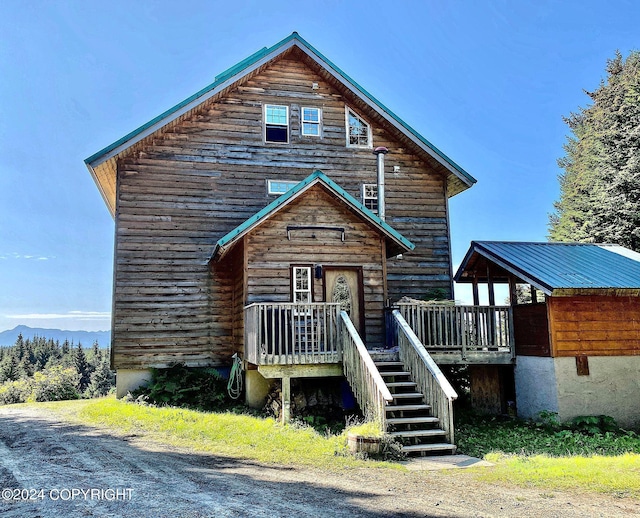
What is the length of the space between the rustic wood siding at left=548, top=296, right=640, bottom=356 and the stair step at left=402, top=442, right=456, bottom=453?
14.4 ft

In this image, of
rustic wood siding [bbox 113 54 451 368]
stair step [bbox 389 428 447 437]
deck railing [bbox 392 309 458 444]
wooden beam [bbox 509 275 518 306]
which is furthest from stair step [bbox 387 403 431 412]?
rustic wood siding [bbox 113 54 451 368]

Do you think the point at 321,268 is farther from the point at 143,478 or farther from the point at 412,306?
the point at 143,478

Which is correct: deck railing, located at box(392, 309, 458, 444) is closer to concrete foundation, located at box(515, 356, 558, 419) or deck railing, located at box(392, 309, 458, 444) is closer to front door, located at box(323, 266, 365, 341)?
front door, located at box(323, 266, 365, 341)

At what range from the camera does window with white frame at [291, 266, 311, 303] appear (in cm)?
1389

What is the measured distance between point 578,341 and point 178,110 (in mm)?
12806

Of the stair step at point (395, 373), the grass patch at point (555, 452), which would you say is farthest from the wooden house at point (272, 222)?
the grass patch at point (555, 452)

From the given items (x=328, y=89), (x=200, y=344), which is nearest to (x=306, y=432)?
(x=200, y=344)

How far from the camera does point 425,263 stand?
17984mm

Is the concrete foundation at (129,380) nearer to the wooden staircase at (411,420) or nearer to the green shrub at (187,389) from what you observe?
the green shrub at (187,389)

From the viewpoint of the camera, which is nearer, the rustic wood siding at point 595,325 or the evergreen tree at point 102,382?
the rustic wood siding at point 595,325

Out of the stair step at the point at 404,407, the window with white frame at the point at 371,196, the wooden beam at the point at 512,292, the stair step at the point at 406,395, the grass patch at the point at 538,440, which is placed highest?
the window with white frame at the point at 371,196

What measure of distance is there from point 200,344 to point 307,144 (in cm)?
733

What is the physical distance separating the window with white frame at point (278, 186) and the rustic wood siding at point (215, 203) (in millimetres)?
166

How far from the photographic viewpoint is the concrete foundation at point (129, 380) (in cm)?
1552
